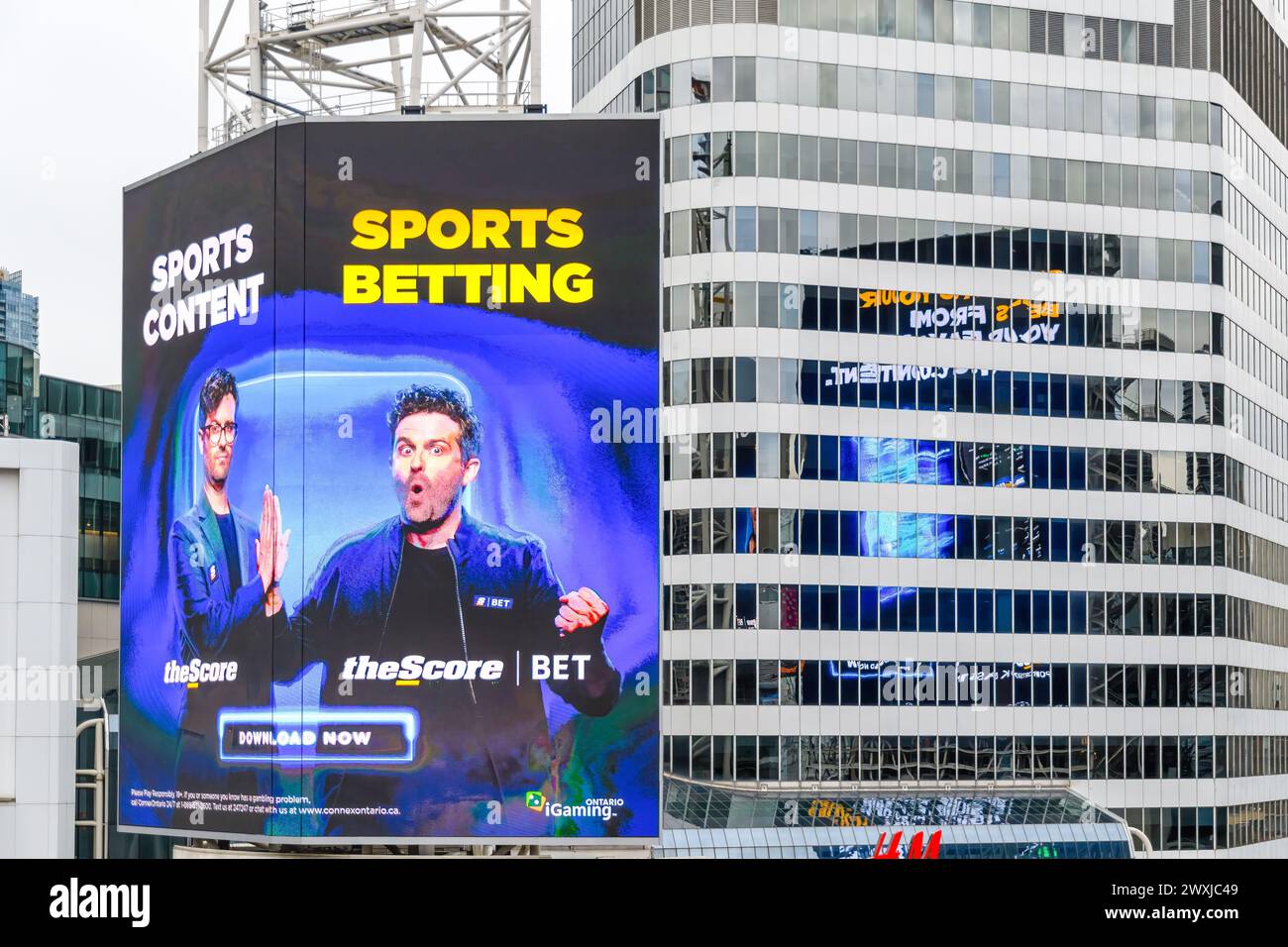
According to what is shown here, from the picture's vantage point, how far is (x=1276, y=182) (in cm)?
11831

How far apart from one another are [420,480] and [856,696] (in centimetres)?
6662

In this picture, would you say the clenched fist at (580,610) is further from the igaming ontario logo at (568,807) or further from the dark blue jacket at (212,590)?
the dark blue jacket at (212,590)

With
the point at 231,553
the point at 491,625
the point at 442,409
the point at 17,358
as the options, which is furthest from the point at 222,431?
the point at 17,358

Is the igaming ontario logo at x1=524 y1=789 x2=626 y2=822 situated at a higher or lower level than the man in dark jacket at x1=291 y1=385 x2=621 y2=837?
lower

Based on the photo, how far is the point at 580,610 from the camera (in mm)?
31172

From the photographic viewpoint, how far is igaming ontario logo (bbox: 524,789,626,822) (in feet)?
A: 101

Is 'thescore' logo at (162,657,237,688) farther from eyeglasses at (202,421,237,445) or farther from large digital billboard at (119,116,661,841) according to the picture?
eyeglasses at (202,421,237,445)

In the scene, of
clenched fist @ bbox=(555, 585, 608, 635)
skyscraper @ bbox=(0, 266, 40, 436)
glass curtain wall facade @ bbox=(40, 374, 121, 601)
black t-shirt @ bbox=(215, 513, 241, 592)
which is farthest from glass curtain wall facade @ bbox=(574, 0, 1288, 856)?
clenched fist @ bbox=(555, 585, 608, 635)

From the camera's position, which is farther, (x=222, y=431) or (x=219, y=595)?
(x=222, y=431)

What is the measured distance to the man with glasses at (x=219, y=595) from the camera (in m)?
31.6

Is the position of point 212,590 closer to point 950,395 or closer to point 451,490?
point 451,490

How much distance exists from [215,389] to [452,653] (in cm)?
633

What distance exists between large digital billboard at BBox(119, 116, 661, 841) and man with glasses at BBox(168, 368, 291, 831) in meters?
0.09
